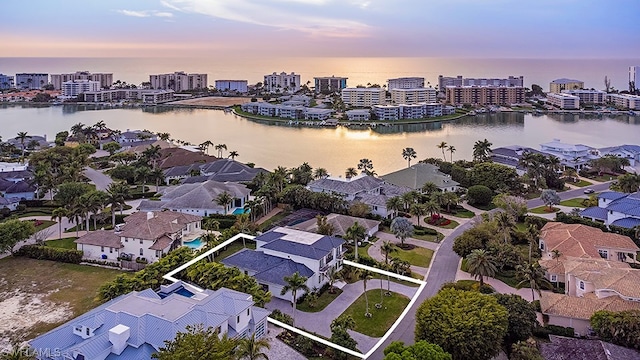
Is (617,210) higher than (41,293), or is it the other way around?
(617,210)

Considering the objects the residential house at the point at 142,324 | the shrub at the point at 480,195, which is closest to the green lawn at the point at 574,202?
the shrub at the point at 480,195

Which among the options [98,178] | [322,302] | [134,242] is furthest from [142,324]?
[98,178]

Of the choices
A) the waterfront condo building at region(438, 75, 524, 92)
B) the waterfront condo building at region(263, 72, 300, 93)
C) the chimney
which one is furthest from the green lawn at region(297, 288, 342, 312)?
the waterfront condo building at region(263, 72, 300, 93)

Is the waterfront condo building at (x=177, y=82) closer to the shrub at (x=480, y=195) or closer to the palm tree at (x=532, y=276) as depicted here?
the shrub at (x=480, y=195)

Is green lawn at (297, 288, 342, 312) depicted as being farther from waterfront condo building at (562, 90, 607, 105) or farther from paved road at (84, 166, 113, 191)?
waterfront condo building at (562, 90, 607, 105)

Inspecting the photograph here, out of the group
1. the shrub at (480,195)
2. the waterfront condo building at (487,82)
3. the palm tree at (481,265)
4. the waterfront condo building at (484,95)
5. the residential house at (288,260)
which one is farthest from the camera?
the waterfront condo building at (487,82)

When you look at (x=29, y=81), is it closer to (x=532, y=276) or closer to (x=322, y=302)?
(x=322, y=302)
